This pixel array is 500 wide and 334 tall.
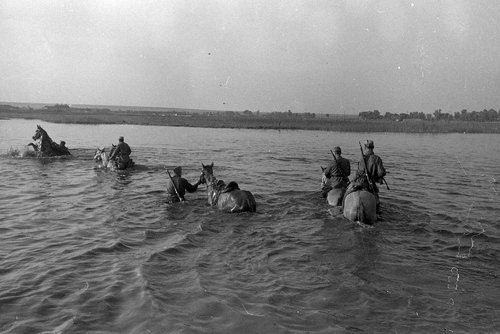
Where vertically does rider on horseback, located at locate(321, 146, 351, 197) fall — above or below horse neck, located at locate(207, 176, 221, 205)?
above

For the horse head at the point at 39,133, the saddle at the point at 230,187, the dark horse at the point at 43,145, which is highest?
the horse head at the point at 39,133

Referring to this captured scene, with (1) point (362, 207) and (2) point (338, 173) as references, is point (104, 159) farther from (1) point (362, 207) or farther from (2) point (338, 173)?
(1) point (362, 207)

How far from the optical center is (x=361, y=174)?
13250mm

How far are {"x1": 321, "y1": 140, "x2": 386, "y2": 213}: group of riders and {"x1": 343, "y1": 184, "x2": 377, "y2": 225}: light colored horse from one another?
0.47 metres

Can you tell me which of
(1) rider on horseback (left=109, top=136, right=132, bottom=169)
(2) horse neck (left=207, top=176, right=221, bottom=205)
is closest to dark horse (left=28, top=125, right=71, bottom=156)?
(1) rider on horseback (left=109, top=136, right=132, bottom=169)

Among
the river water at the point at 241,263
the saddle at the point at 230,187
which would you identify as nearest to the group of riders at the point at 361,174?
the river water at the point at 241,263

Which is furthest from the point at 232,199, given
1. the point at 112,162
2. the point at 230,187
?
the point at 112,162

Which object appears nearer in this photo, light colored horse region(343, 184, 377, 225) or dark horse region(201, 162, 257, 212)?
light colored horse region(343, 184, 377, 225)

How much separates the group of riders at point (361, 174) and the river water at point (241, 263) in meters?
1.01

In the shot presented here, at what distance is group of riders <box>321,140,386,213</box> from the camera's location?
1313 cm

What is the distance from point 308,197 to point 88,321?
1150 centimetres

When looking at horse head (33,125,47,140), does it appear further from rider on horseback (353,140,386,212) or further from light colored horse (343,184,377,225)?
light colored horse (343,184,377,225)

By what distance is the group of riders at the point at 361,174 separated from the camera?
1313 centimetres

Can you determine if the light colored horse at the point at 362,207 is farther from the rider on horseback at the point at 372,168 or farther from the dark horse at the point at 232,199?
the dark horse at the point at 232,199
